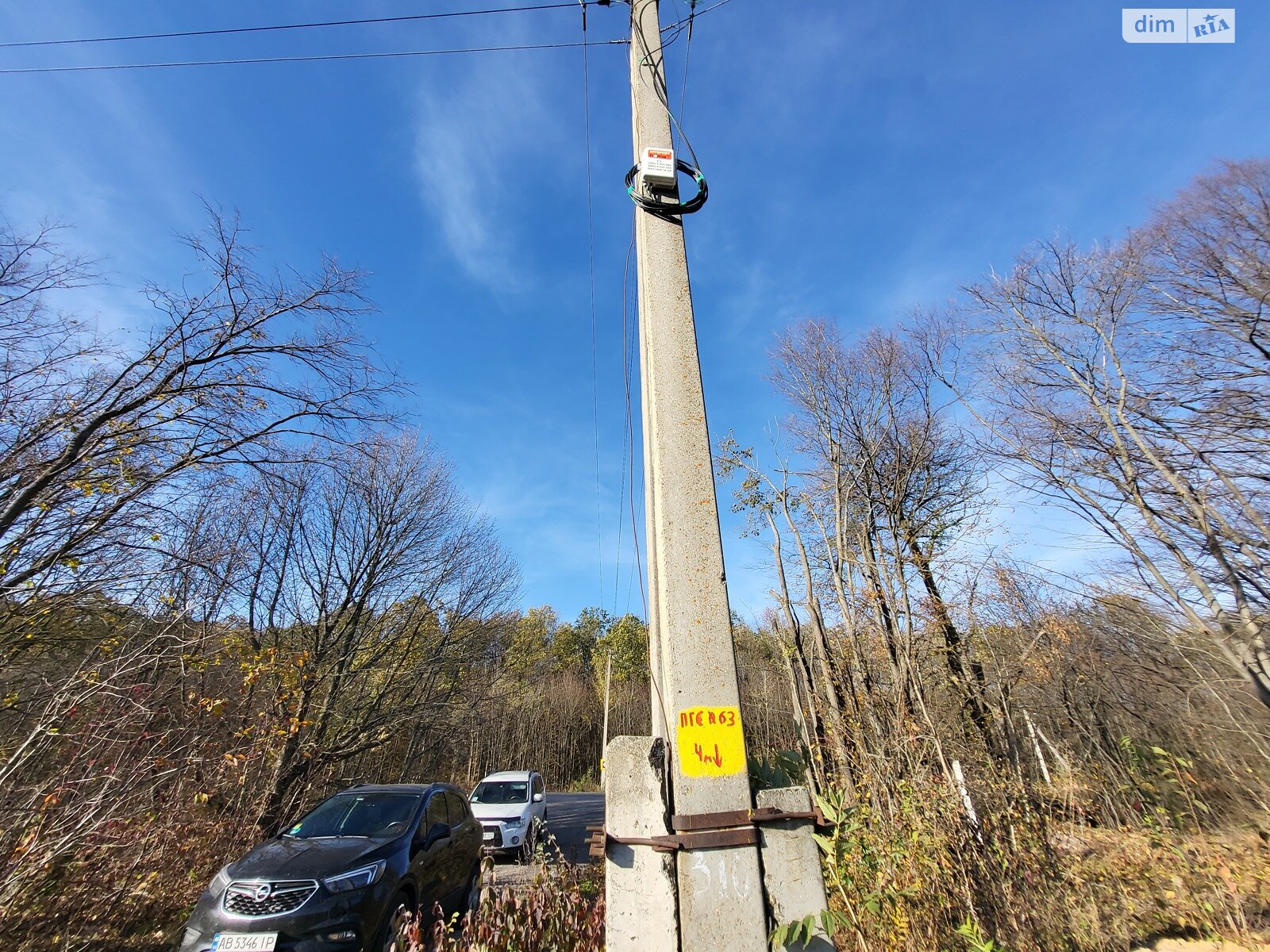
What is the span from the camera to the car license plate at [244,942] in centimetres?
394

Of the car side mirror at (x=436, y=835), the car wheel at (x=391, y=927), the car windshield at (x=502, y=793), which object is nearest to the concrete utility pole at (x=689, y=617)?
the car wheel at (x=391, y=927)

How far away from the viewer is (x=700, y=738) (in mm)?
2545

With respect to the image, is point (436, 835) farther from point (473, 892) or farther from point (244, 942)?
point (244, 942)

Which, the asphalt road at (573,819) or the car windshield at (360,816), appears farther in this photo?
the asphalt road at (573,819)

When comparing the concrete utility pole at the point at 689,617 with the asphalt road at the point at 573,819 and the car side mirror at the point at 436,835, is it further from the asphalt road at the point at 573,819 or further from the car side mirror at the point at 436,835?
the asphalt road at the point at 573,819

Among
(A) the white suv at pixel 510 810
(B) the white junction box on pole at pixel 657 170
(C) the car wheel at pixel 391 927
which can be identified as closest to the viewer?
(B) the white junction box on pole at pixel 657 170

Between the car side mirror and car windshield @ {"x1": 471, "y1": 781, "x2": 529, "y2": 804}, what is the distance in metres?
5.33

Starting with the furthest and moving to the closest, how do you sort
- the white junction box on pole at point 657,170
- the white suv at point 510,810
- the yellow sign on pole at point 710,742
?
the white suv at point 510,810 → the white junction box on pole at point 657,170 → the yellow sign on pole at point 710,742

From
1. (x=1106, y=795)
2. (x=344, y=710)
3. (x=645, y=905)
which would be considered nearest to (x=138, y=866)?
(x=344, y=710)

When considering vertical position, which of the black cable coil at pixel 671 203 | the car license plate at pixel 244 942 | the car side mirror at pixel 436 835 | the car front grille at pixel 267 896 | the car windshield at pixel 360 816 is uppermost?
the black cable coil at pixel 671 203

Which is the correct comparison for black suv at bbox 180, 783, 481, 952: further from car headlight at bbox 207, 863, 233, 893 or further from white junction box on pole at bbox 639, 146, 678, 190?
white junction box on pole at bbox 639, 146, 678, 190

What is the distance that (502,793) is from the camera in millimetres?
11164

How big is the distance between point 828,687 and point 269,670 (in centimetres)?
812

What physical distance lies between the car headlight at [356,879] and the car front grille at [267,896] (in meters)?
0.13
